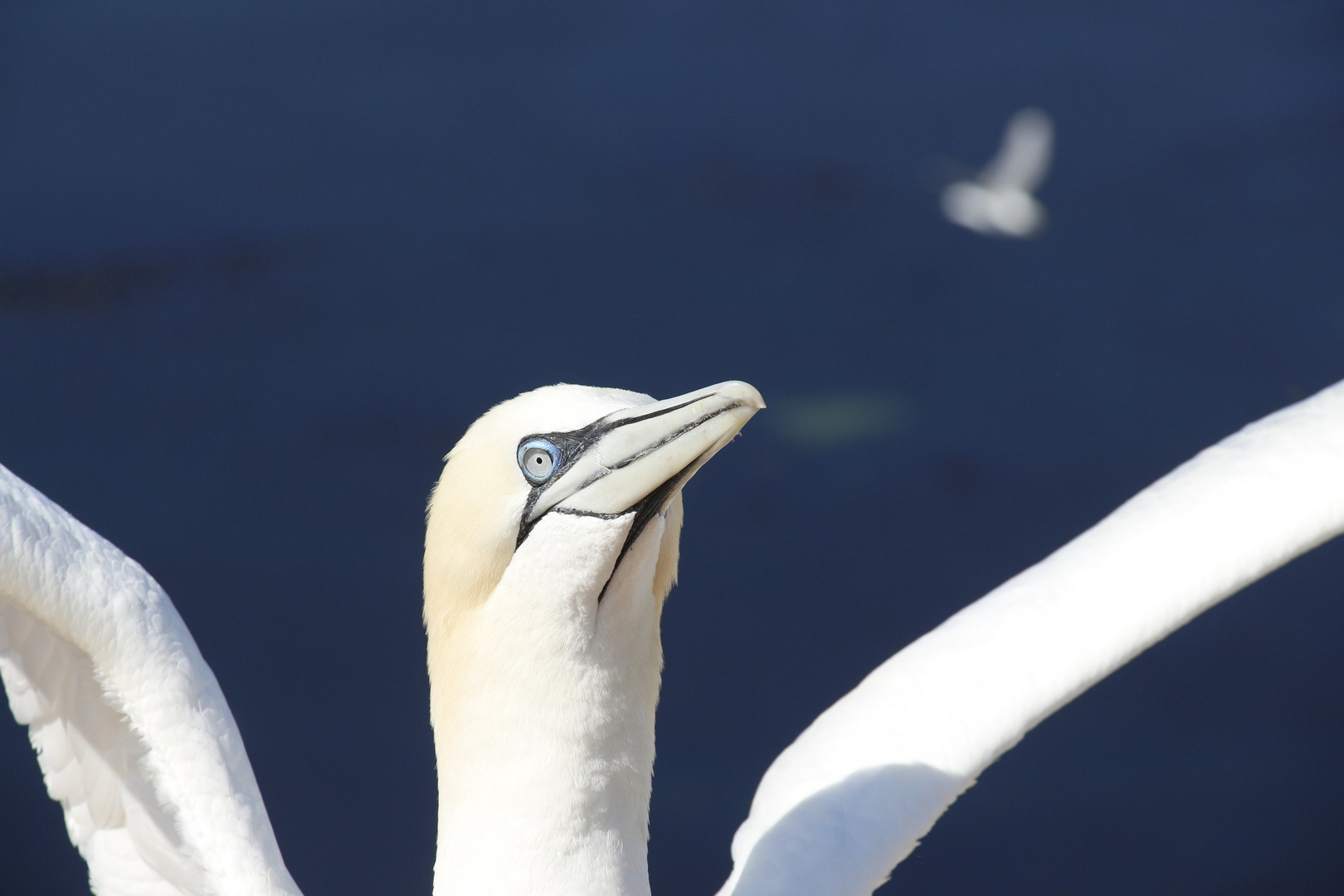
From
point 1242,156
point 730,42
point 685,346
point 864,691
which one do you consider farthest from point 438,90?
point 864,691

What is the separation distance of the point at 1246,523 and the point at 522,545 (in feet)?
7.91

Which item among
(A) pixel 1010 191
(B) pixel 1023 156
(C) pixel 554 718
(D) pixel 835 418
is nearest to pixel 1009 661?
(C) pixel 554 718

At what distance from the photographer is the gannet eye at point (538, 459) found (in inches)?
97.6

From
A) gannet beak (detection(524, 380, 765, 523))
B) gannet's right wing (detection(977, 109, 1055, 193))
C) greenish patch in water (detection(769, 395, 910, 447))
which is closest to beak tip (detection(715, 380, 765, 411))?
gannet beak (detection(524, 380, 765, 523))

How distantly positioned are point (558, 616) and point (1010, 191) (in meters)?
6.77

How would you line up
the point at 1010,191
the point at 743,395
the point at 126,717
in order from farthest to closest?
the point at 1010,191
the point at 126,717
the point at 743,395

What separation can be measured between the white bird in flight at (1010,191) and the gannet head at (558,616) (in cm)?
639

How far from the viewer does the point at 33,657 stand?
3.19 m

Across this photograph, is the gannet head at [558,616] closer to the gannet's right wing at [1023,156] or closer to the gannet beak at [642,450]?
the gannet beak at [642,450]

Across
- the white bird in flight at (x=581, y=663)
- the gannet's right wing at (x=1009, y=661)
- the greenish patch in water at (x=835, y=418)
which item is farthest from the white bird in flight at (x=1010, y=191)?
the gannet's right wing at (x=1009, y=661)

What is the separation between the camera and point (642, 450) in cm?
239

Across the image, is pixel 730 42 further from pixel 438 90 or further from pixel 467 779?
pixel 467 779

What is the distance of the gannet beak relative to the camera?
2.37 meters

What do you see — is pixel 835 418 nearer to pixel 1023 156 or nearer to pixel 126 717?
pixel 1023 156
